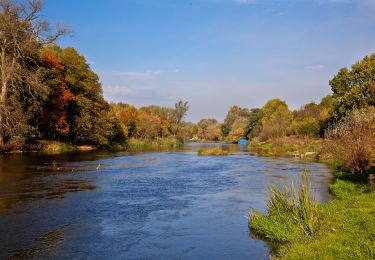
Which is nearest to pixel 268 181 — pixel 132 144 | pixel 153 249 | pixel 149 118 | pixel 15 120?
pixel 153 249

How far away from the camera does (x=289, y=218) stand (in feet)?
46.1

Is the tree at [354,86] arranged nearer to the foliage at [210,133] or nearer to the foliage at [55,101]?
the foliage at [55,101]

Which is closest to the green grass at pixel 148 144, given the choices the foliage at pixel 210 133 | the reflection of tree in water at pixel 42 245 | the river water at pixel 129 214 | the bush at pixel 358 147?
the river water at pixel 129 214

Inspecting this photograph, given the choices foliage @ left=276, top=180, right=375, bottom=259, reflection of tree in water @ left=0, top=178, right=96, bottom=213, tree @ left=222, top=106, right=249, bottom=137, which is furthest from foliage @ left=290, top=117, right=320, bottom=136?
tree @ left=222, top=106, right=249, bottom=137

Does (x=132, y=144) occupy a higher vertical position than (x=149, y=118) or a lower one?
lower

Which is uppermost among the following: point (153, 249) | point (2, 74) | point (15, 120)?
point (2, 74)

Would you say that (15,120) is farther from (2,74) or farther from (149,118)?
(149,118)

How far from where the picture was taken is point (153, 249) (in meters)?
13.0

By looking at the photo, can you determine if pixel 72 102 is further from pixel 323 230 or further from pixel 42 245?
pixel 323 230

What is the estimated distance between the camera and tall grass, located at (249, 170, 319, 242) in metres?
12.7

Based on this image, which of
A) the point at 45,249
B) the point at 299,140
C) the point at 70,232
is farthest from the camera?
the point at 299,140

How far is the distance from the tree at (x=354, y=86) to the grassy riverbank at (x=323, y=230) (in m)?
39.7

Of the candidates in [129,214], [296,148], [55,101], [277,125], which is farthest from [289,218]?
[277,125]

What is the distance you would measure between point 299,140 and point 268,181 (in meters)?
43.8
